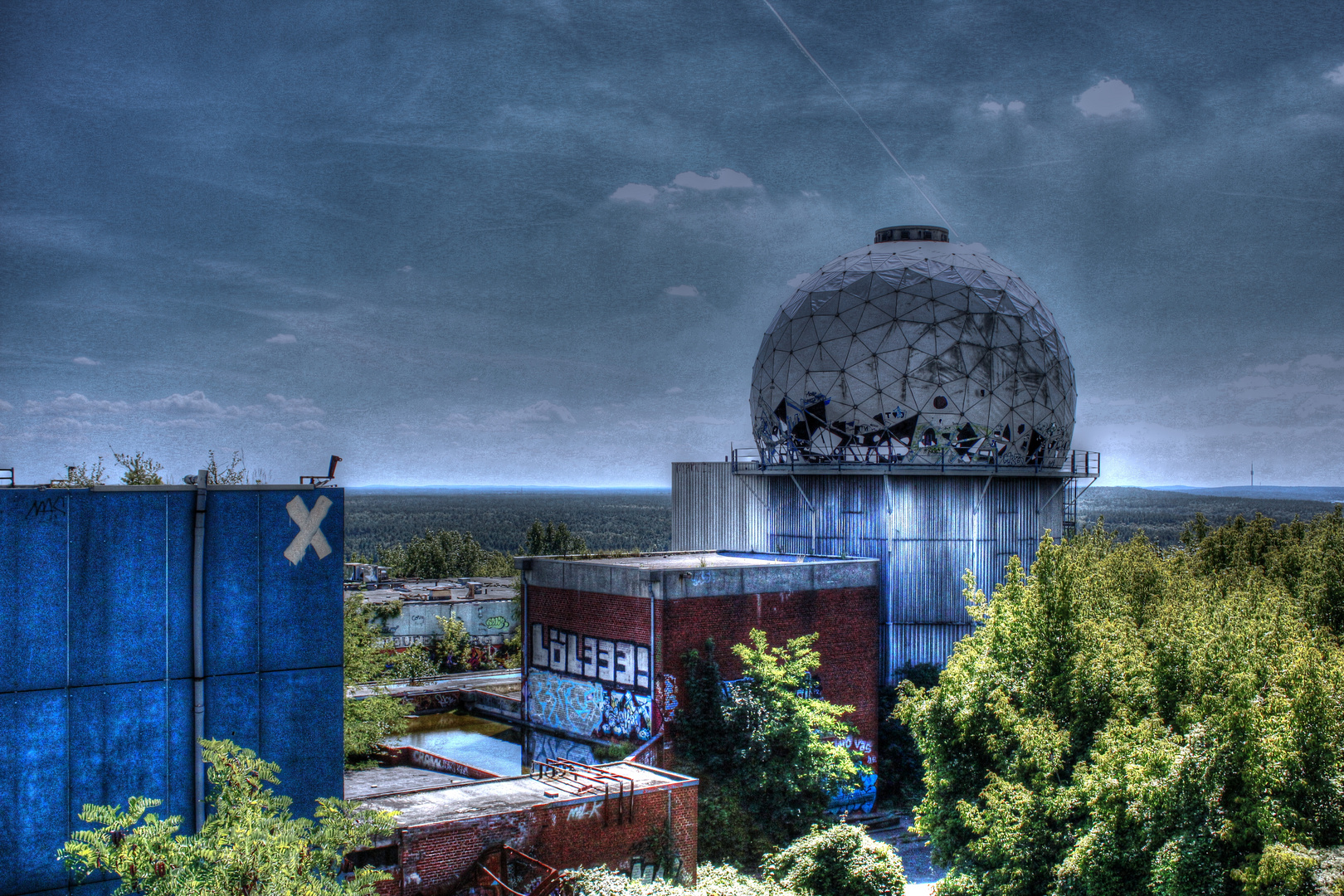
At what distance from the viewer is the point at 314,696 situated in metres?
17.6

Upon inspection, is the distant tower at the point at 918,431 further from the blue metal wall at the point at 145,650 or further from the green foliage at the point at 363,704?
the blue metal wall at the point at 145,650

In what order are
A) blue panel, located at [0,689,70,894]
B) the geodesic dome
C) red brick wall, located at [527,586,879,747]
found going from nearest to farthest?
blue panel, located at [0,689,70,894] < red brick wall, located at [527,586,879,747] < the geodesic dome

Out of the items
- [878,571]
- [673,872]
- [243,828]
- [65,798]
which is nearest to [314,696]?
[65,798]

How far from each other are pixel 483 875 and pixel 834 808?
13.5m

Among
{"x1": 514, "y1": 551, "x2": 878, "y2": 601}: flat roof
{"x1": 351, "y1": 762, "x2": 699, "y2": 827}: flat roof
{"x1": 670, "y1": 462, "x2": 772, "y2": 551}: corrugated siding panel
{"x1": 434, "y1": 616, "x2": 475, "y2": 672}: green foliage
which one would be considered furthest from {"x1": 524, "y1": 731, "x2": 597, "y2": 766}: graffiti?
{"x1": 434, "y1": 616, "x2": 475, "y2": 672}: green foliage

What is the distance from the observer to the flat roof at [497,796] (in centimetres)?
1956

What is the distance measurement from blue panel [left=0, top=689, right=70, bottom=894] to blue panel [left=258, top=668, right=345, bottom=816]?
2.78 metres

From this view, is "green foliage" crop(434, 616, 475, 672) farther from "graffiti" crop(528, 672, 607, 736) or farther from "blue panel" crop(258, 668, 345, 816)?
"blue panel" crop(258, 668, 345, 816)

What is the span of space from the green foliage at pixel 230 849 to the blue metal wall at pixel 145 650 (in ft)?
3.72

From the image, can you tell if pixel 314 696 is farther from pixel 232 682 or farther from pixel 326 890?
pixel 326 890

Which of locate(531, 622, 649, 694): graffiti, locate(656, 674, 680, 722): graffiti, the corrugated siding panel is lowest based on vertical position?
locate(656, 674, 680, 722): graffiti

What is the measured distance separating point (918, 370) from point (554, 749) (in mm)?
15621

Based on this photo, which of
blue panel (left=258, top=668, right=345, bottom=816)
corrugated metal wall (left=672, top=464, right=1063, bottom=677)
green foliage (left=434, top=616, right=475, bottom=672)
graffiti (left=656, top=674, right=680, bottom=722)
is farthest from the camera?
green foliage (left=434, top=616, right=475, bottom=672)

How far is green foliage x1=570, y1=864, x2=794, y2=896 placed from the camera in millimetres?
18438
